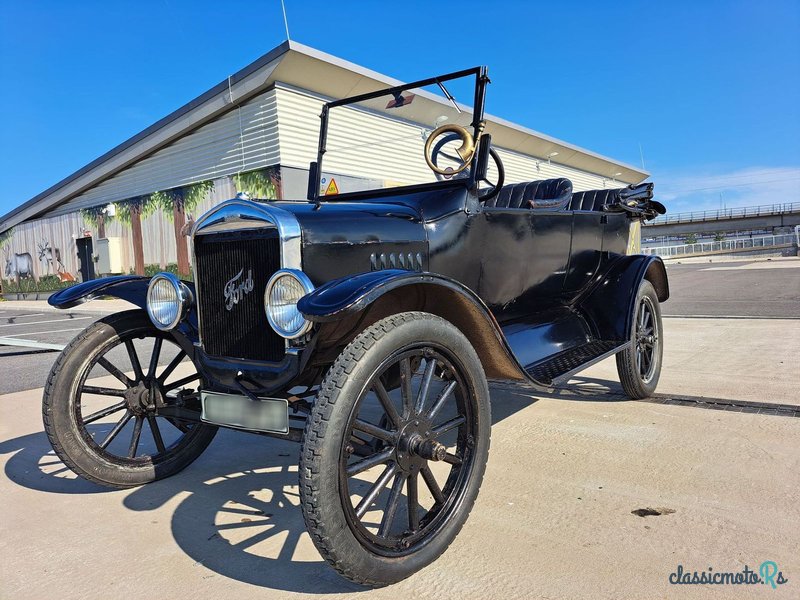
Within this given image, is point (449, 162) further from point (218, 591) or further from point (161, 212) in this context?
point (161, 212)

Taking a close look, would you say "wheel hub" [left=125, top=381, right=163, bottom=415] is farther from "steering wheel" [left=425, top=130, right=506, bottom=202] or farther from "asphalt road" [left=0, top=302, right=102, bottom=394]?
"asphalt road" [left=0, top=302, right=102, bottom=394]

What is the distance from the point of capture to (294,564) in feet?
6.81

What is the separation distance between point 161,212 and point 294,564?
52.2 ft

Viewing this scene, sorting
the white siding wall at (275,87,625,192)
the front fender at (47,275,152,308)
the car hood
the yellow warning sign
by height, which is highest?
the white siding wall at (275,87,625,192)

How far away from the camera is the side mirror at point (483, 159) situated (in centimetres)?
304

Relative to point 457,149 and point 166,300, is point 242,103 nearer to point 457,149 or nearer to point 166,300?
point 457,149

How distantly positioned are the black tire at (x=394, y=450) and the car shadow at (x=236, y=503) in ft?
0.79

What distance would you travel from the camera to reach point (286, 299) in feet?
7.09

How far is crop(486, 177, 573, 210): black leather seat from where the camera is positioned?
12.3ft

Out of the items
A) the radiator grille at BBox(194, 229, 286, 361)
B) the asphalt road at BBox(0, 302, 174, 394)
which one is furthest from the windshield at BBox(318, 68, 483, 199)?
the asphalt road at BBox(0, 302, 174, 394)

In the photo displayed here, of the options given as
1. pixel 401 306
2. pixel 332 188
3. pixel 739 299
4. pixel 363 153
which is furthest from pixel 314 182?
pixel 739 299

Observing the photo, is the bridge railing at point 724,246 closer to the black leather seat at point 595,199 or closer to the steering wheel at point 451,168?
the black leather seat at point 595,199

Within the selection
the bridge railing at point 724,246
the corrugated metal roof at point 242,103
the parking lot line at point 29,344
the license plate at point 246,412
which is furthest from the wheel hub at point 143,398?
the bridge railing at point 724,246

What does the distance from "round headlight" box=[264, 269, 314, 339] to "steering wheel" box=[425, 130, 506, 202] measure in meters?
1.34
